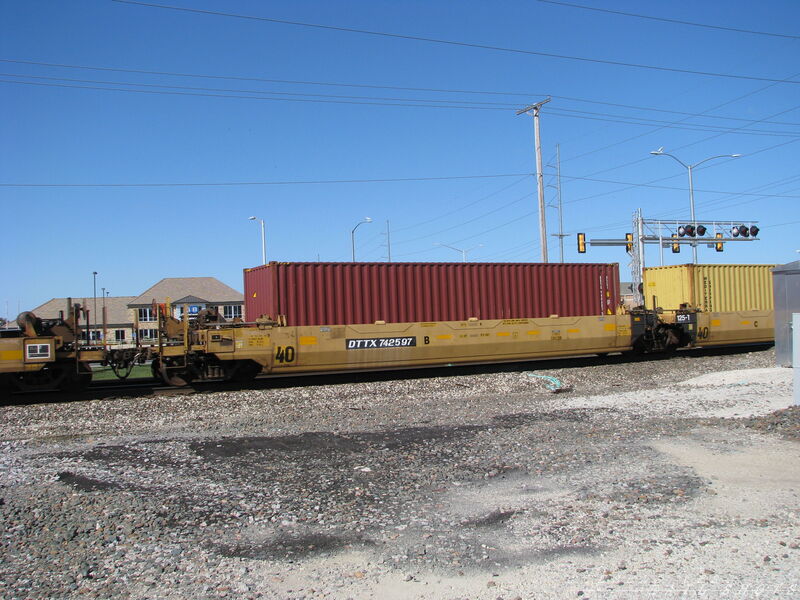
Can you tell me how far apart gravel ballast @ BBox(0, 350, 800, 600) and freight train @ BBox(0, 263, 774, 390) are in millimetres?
2721

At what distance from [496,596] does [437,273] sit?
12.7m

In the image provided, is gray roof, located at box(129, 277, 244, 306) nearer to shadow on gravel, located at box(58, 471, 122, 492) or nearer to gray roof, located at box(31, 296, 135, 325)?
gray roof, located at box(31, 296, 135, 325)

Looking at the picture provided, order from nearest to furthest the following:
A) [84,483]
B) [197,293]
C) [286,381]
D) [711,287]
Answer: [84,483] → [286,381] → [711,287] → [197,293]

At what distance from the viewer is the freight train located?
43.1 feet

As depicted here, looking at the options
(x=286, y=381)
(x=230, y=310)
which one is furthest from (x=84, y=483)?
(x=230, y=310)

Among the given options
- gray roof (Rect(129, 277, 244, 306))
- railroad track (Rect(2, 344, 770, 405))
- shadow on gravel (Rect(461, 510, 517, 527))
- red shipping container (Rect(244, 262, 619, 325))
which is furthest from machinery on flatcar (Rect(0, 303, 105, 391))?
gray roof (Rect(129, 277, 244, 306))

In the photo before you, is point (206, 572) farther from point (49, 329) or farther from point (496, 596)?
point (49, 329)

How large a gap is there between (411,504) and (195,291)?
6941cm

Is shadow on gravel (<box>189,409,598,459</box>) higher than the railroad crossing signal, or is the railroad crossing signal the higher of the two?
the railroad crossing signal

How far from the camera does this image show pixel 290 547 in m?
4.71

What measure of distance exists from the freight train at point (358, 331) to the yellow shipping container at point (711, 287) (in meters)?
2.25

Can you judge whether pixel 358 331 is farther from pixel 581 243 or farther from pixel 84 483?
pixel 581 243

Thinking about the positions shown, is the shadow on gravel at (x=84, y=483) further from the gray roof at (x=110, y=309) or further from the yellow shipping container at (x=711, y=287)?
the gray roof at (x=110, y=309)

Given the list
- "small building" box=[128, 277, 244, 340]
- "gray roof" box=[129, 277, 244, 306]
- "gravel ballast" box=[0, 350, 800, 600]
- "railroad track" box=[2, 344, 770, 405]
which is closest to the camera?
"gravel ballast" box=[0, 350, 800, 600]
